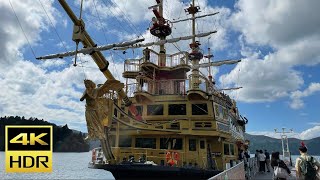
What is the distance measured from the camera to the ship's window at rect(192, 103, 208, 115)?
62.9ft

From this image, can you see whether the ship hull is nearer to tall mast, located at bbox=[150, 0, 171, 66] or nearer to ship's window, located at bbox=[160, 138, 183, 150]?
ship's window, located at bbox=[160, 138, 183, 150]

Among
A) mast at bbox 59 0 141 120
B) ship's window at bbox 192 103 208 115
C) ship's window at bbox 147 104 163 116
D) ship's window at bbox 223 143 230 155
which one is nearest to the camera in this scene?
mast at bbox 59 0 141 120

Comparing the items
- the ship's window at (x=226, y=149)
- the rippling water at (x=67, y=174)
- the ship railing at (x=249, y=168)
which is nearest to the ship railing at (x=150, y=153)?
the ship railing at (x=249, y=168)

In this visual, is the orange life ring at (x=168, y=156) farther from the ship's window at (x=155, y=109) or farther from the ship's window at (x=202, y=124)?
the ship's window at (x=155, y=109)

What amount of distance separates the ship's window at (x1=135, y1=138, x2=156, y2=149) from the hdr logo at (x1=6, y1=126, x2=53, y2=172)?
7.91 metres

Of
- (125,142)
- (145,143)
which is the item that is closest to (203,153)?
(145,143)

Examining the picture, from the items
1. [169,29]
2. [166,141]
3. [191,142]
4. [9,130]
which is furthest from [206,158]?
[169,29]

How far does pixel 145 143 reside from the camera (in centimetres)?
1922

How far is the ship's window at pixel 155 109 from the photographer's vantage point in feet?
65.2

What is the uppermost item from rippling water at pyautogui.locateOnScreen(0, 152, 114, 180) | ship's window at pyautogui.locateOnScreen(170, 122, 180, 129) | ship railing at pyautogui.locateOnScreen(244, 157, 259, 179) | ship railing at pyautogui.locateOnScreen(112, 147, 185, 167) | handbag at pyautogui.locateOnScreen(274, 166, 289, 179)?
ship's window at pyautogui.locateOnScreen(170, 122, 180, 129)

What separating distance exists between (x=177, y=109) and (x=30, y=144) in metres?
10.2

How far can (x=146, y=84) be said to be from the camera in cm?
2253

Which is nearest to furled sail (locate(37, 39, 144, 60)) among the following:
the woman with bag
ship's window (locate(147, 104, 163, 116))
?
ship's window (locate(147, 104, 163, 116))

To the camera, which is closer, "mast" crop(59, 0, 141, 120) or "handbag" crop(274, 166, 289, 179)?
"handbag" crop(274, 166, 289, 179)
